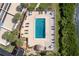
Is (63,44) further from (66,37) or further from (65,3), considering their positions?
(65,3)

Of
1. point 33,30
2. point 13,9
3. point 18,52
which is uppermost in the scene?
point 13,9

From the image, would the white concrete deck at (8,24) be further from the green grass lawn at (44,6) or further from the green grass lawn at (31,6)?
the green grass lawn at (44,6)

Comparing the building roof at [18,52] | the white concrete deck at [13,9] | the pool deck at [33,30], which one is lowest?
the building roof at [18,52]

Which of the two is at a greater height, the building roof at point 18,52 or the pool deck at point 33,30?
the pool deck at point 33,30

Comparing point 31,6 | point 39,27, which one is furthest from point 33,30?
point 31,6

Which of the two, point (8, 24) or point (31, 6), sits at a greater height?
point (31, 6)

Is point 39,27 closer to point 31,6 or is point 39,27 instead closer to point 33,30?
point 33,30

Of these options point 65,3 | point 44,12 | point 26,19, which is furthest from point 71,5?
point 26,19

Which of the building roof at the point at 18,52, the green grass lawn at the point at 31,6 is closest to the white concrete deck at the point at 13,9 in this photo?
the green grass lawn at the point at 31,6

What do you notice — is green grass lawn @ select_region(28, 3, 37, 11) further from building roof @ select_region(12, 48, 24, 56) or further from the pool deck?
building roof @ select_region(12, 48, 24, 56)
